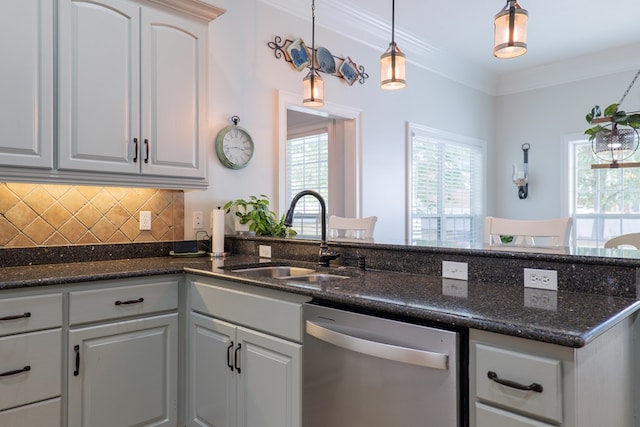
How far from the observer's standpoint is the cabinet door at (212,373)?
1.92 meters

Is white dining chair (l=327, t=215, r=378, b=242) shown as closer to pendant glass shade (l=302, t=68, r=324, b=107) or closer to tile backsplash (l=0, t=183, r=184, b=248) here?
pendant glass shade (l=302, t=68, r=324, b=107)

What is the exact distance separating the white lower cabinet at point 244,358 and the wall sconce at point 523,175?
14.6 feet

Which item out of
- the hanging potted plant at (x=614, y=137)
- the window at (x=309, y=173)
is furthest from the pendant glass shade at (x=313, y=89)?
the hanging potted plant at (x=614, y=137)

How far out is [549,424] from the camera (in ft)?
3.34

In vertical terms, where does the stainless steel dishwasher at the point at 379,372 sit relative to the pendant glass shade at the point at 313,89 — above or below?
below

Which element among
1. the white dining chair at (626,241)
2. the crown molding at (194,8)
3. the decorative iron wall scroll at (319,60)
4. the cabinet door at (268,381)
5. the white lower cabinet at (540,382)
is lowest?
the cabinet door at (268,381)

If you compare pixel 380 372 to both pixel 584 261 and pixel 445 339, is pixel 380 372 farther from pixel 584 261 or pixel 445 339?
pixel 584 261

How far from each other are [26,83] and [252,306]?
1433 mm

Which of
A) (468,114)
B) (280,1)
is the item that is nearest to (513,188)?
(468,114)

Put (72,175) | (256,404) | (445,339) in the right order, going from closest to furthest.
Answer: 1. (445,339)
2. (256,404)
3. (72,175)

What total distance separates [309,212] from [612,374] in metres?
3.50

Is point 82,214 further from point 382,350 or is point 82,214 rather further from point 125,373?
point 382,350

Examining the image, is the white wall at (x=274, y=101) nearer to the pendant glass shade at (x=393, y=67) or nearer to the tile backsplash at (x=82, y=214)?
the tile backsplash at (x=82, y=214)

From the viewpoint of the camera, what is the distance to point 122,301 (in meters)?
1.99
